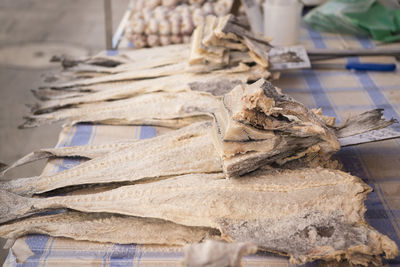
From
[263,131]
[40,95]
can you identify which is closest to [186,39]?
[40,95]

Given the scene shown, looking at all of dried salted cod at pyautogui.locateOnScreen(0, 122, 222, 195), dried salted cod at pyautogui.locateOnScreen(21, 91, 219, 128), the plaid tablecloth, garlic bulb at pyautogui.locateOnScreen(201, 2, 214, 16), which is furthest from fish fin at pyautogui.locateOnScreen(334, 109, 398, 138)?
garlic bulb at pyautogui.locateOnScreen(201, 2, 214, 16)

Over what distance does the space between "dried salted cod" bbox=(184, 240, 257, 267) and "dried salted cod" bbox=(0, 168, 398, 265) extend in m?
0.38

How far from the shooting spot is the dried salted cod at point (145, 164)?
78.1 inches

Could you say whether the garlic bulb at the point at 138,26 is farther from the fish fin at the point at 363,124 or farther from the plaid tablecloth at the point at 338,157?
the fish fin at the point at 363,124

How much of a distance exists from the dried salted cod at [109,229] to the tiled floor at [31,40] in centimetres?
118

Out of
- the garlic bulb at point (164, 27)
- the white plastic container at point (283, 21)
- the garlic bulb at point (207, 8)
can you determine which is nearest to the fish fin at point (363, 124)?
the white plastic container at point (283, 21)

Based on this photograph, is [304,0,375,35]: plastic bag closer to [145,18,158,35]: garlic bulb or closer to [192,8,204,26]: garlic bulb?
[192,8,204,26]: garlic bulb

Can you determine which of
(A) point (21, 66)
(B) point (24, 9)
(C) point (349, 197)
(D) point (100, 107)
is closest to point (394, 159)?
(C) point (349, 197)

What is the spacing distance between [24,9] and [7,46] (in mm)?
1790

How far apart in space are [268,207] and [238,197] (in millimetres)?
122

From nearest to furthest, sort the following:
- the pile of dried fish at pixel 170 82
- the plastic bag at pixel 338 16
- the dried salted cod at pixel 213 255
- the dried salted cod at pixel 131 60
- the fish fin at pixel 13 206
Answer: the dried salted cod at pixel 213 255
the fish fin at pixel 13 206
the pile of dried fish at pixel 170 82
the dried salted cod at pixel 131 60
the plastic bag at pixel 338 16

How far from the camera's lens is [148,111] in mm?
2689

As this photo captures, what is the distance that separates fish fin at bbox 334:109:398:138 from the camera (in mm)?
2027

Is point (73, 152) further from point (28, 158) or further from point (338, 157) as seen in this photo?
point (338, 157)
